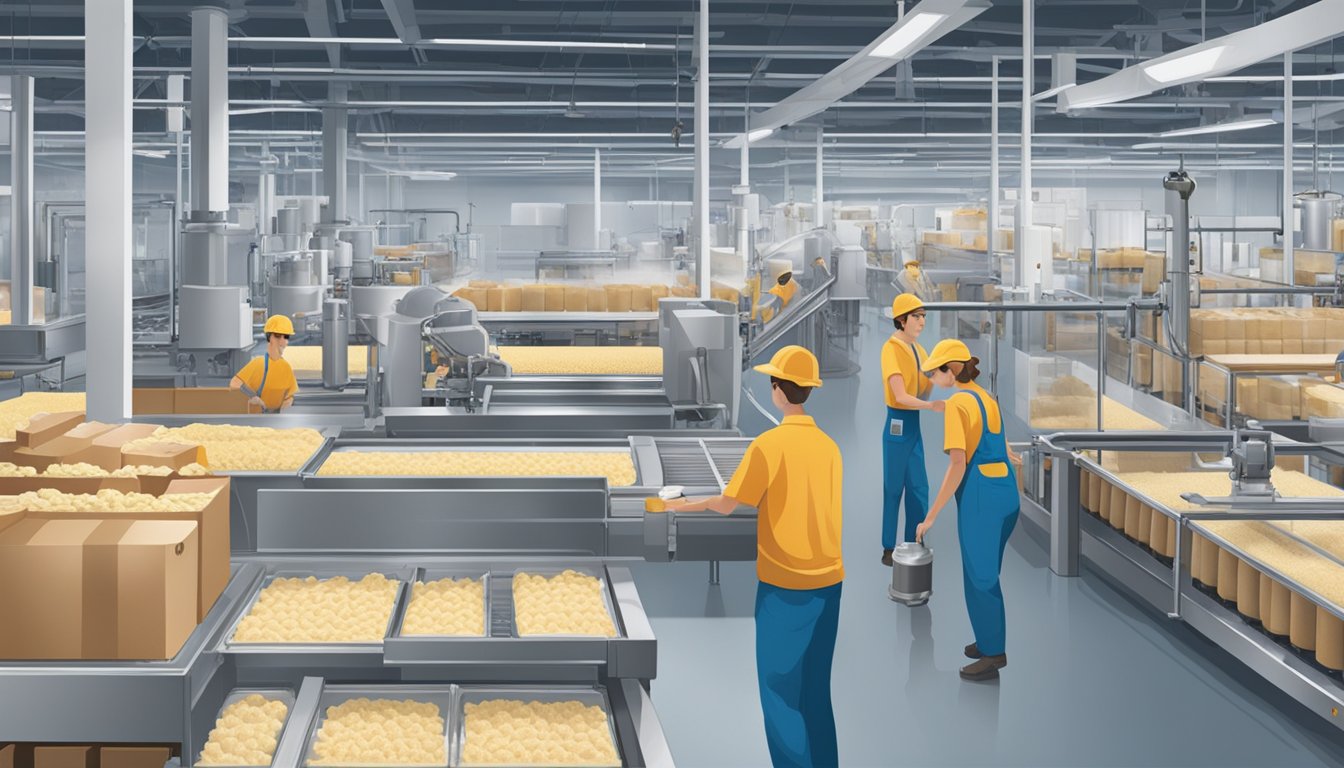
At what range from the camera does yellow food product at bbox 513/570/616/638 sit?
3.55 meters

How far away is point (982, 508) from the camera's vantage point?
205 inches

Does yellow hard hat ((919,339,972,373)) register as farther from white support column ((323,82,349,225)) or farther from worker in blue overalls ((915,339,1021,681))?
white support column ((323,82,349,225))

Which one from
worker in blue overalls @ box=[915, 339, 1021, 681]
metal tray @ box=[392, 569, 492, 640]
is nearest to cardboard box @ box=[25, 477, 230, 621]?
metal tray @ box=[392, 569, 492, 640]

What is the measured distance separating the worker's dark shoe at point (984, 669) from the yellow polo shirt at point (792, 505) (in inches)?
60.1

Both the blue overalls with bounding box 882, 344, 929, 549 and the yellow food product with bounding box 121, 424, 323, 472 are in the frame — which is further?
the blue overalls with bounding box 882, 344, 929, 549

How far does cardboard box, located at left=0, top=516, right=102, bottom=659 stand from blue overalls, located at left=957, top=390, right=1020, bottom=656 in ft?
10.8

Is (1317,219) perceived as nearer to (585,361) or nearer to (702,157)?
(702,157)

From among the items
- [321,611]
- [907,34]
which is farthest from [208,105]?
[321,611]

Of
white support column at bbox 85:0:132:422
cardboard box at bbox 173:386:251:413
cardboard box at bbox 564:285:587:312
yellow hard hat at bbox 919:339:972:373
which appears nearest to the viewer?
yellow hard hat at bbox 919:339:972:373

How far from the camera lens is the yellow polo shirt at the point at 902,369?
6688mm


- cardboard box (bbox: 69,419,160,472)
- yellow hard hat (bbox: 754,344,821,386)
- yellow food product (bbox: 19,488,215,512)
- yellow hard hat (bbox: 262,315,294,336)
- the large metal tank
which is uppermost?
the large metal tank

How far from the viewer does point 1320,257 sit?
1379cm

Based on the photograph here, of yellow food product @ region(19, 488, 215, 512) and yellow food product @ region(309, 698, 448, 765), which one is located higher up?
yellow food product @ region(19, 488, 215, 512)

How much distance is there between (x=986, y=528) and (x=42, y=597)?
11.2 feet
